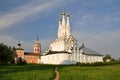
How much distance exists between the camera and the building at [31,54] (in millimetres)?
129375

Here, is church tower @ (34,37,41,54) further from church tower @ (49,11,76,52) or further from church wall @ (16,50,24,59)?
church tower @ (49,11,76,52)

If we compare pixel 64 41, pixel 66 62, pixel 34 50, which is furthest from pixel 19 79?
pixel 34 50

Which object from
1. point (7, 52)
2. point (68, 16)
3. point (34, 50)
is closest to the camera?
point (7, 52)

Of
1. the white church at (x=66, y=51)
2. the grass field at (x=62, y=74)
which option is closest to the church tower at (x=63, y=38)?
the white church at (x=66, y=51)

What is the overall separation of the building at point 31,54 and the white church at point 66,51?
2122 cm

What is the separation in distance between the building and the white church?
21221 millimetres

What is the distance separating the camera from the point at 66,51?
339 feet

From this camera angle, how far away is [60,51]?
4045 inches

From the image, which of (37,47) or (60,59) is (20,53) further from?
(60,59)

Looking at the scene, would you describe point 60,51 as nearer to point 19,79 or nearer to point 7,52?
point 7,52

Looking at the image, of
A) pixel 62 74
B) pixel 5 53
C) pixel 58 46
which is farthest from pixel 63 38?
pixel 62 74

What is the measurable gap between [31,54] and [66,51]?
39041 mm

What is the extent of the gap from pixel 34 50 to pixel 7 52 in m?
56.6

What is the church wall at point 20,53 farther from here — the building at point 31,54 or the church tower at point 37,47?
the church tower at point 37,47
